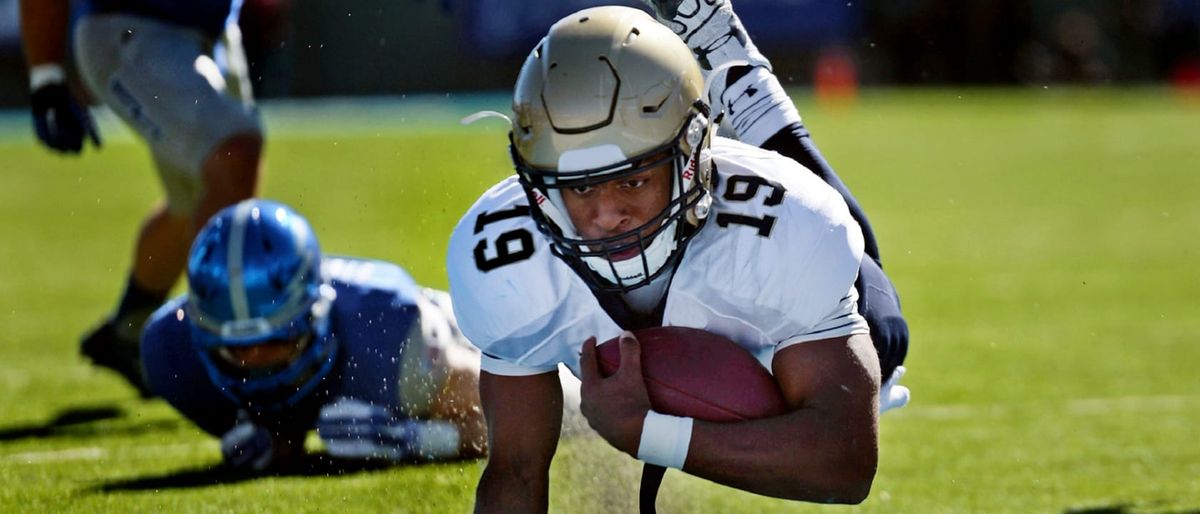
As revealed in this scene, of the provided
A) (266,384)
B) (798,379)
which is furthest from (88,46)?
(798,379)

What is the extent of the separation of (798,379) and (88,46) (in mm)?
3120

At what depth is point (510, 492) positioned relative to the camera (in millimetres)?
2883

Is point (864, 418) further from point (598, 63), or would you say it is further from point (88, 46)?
point (88, 46)

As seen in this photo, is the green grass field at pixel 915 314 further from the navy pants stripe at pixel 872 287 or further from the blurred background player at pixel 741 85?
the blurred background player at pixel 741 85

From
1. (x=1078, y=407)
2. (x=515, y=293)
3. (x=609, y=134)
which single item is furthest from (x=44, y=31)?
(x=1078, y=407)

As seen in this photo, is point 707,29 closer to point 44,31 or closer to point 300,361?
point 300,361

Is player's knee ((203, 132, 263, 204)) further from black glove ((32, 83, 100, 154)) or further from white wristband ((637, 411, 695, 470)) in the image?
white wristband ((637, 411, 695, 470))

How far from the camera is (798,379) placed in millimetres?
2807

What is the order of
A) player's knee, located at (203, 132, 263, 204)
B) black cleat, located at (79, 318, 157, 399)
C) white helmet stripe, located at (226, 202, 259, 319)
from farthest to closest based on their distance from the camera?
black cleat, located at (79, 318, 157, 399) < player's knee, located at (203, 132, 263, 204) < white helmet stripe, located at (226, 202, 259, 319)

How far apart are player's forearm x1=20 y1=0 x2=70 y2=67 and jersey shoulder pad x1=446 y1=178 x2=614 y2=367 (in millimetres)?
2584

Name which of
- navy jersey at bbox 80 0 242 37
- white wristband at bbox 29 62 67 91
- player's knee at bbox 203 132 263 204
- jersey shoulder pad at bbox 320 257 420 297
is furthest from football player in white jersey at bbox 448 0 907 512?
white wristband at bbox 29 62 67 91

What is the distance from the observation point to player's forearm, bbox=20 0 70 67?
496 cm

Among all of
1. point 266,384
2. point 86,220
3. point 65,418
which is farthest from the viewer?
point 86,220

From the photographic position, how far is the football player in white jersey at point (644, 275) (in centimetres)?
274
